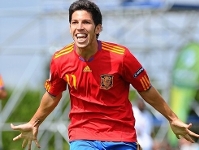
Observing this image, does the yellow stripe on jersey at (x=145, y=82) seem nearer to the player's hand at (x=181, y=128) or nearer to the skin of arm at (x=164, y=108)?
the skin of arm at (x=164, y=108)

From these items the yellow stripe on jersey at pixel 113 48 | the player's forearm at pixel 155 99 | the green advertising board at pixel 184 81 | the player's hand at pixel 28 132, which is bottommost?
the green advertising board at pixel 184 81

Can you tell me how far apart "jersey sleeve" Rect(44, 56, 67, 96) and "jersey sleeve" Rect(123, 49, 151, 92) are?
2.23 feet

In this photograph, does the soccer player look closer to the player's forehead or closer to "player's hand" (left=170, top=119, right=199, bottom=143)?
the player's forehead

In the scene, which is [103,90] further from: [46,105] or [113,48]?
[46,105]

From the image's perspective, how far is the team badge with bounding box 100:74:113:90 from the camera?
865 cm

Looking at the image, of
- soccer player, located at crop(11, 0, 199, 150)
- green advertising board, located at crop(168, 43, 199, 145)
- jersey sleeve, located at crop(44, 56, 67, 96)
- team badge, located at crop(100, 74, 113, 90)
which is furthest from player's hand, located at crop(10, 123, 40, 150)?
green advertising board, located at crop(168, 43, 199, 145)

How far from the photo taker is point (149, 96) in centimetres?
894

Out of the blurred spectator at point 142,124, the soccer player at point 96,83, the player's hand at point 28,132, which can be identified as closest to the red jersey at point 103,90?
the soccer player at point 96,83

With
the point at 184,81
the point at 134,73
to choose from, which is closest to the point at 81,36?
the point at 134,73

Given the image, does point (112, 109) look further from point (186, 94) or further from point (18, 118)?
point (18, 118)

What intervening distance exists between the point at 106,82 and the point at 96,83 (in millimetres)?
98

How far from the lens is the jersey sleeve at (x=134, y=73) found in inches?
340

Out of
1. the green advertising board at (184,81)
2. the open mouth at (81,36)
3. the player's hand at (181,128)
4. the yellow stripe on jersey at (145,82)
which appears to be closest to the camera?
the open mouth at (81,36)

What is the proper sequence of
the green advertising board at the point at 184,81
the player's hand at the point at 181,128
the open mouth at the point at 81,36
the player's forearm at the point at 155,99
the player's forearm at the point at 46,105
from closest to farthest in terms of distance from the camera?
the open mouth at the point at 81,36 < the player's forearm at the point at 155,99 < the player's hand at the point at 181,128 < the player's forearm at the point at 46,105 < the green advertising board at the point at 184,81
